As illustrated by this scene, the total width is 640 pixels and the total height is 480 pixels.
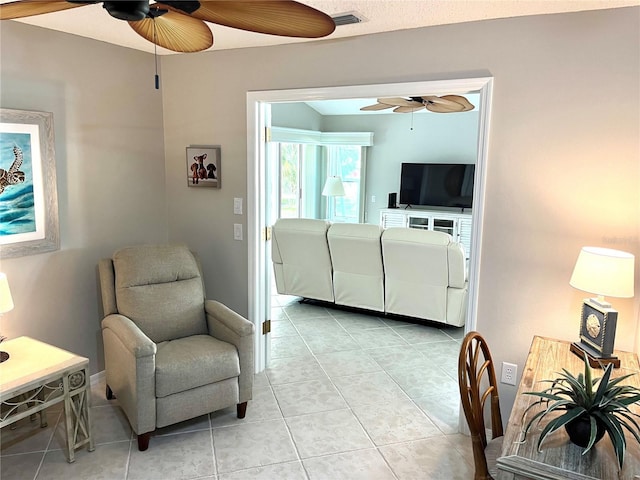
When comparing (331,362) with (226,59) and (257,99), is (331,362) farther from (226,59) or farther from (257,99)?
(226,59)

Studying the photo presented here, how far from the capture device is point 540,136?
95.0 inches

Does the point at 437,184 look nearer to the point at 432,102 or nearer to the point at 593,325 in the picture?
the point at 432,102

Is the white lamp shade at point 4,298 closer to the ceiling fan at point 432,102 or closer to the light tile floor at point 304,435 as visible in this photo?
the light tile floor at point 304,435

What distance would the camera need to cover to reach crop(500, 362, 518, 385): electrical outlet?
8.67ft

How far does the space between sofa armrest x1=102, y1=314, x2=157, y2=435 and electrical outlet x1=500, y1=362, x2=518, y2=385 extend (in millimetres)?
1913

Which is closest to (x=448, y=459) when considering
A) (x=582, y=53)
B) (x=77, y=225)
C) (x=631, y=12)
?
(x=582, y=53)

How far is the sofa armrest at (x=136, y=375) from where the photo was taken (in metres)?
2.45

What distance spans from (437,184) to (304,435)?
5583mm

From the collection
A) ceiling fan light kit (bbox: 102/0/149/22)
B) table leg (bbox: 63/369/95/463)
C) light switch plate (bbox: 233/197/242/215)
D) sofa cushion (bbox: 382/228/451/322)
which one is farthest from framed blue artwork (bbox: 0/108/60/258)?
sofa cushion (bbox: 382/228/451/322)

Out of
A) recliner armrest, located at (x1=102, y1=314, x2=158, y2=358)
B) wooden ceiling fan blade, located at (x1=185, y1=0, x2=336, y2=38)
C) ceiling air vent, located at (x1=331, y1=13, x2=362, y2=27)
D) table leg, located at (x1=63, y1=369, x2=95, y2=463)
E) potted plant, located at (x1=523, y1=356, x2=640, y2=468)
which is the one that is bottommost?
table leg, located at (x1=63, y1=369, x2=95, y2=463)

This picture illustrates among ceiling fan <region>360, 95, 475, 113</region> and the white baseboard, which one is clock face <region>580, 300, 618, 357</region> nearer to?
ceiling fan <region>360, 95, 475, 113</region>

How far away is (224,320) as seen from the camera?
2939 mm

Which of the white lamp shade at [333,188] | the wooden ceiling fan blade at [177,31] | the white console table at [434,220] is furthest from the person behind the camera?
the white lamp shade at [333,188]

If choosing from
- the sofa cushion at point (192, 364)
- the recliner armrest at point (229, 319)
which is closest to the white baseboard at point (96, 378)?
the sofa cushion at point (192, 364)
